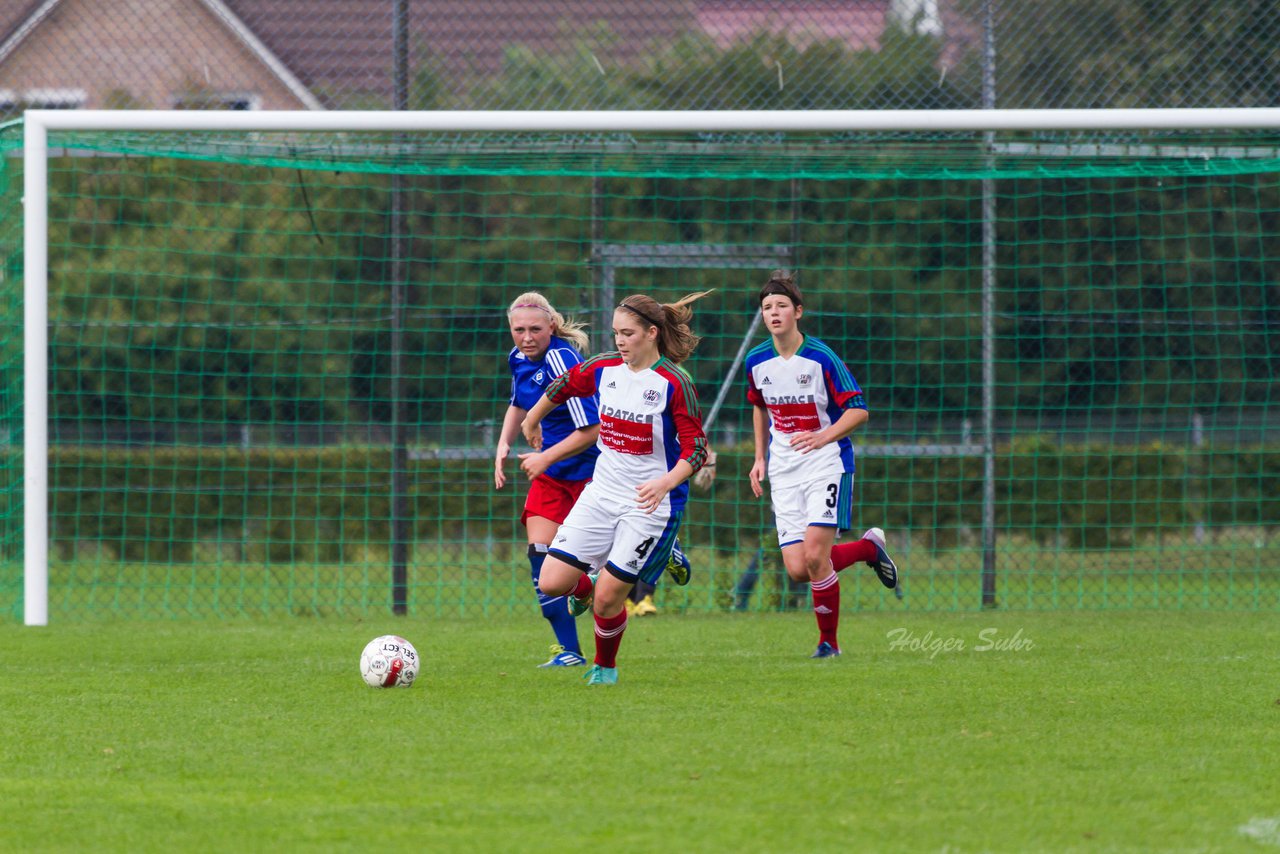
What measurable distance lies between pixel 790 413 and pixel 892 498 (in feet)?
14.2

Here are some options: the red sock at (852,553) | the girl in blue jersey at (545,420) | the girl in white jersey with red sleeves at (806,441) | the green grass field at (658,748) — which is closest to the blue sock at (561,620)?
the girl in blue jersey at (545,420)

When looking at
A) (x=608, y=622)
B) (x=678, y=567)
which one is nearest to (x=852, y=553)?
(x=678, y=567)

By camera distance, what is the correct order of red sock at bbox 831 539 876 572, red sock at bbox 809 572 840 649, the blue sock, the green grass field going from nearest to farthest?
the green grass field < the blue sock < red sock at bbox 809 572 840 649 < red sock at bbox 831 539 876 572

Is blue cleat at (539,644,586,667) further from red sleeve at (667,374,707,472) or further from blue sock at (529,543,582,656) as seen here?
red sleeve at (667,374,707,472)

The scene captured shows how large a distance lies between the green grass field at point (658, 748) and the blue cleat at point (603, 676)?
104 mm

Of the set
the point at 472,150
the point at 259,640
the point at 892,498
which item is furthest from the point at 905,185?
the point at 259,640

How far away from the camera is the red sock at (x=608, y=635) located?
6523 millimetres

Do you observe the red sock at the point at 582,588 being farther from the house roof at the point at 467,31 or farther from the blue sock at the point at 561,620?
the house roof at the point at 467,31

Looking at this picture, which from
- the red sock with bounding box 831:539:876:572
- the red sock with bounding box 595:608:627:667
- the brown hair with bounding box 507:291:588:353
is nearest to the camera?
the red sock with bounding box 595:608:627:667

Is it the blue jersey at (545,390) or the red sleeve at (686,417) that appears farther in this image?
the blue jersey at (545,390)

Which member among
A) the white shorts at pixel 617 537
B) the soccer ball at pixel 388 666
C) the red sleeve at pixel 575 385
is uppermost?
the red sleeve at pixel 575 385

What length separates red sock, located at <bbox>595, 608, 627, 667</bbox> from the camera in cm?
652

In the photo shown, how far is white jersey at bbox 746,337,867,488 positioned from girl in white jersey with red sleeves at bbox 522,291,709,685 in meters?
0.94

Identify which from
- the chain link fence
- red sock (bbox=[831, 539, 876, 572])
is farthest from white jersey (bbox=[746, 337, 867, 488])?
the chain link fence
